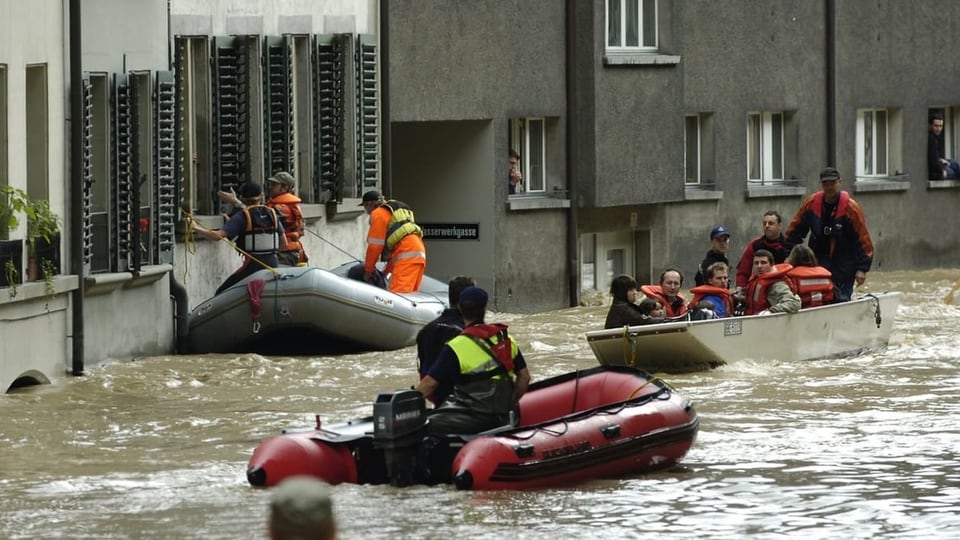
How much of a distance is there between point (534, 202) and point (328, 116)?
4199mm

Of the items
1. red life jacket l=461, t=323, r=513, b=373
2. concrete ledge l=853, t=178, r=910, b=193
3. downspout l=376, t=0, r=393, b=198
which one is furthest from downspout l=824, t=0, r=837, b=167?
red life jacket l=461, t=323, r=513, b=373

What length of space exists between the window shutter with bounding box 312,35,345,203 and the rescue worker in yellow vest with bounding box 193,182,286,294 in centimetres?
265

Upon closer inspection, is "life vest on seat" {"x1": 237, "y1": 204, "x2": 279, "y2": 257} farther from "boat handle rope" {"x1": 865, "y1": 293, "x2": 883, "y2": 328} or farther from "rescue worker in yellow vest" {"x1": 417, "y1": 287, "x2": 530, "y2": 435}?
"rescue worker in yellow vest" {"x1": 417, "y1": 287, "x2": 530, "y2": 435}

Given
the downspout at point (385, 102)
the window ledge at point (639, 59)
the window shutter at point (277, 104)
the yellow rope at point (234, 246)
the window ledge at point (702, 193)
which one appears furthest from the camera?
the window ledge at point (702, 193)

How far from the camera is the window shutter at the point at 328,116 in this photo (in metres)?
23.8

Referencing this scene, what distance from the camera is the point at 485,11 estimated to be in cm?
2680

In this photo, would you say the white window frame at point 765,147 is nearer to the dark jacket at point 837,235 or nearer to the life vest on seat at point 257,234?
the dark jacket at point 837,235

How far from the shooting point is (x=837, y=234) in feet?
68.4

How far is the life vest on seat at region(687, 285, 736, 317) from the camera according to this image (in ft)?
64.2

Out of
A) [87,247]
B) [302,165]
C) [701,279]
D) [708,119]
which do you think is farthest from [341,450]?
[708,119]

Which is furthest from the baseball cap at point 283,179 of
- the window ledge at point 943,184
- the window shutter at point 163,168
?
the window ledge at point 943,184

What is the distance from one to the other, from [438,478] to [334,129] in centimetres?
1151

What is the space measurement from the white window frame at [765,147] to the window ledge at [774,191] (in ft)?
0.67

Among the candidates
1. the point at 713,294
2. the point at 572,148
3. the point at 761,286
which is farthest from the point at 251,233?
the point at 572,148
